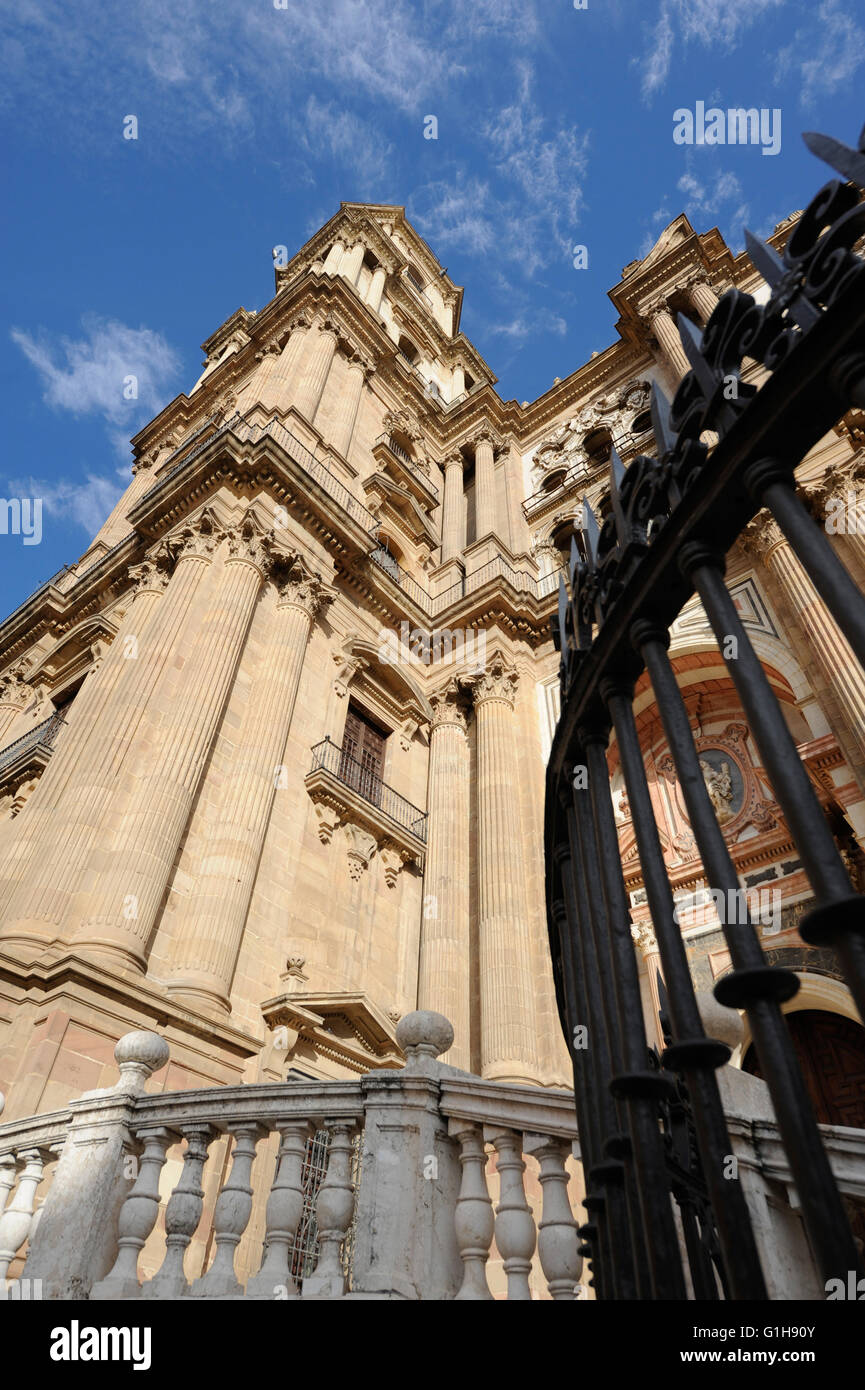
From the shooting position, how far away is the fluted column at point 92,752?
9562 mm

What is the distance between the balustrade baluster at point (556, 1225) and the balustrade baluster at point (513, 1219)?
6 cm

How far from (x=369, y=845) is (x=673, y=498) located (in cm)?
1275

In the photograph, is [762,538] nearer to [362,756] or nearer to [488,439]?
[362,756]

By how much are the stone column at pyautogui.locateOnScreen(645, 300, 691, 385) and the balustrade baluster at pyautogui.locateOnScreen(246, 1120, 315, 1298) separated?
19.2m

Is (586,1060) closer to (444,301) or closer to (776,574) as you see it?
(776,574)

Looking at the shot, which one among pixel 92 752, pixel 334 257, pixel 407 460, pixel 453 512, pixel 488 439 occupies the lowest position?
pixel 92 752

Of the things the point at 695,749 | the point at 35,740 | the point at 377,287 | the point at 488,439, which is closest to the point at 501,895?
the point at 35,740

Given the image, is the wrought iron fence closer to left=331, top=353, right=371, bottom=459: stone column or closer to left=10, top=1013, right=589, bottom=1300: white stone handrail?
left=10, top=1013, right=589, bottom=1300: white stone handrail

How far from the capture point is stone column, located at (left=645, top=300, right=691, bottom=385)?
2006 centimetres

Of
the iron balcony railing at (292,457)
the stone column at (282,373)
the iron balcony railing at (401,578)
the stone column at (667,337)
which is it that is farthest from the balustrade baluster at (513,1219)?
the stone column at (667,337)

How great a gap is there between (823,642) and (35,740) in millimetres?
13937

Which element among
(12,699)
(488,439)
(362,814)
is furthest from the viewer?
(488,439)

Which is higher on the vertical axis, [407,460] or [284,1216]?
[407,460]

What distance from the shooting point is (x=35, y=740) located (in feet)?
52.1
